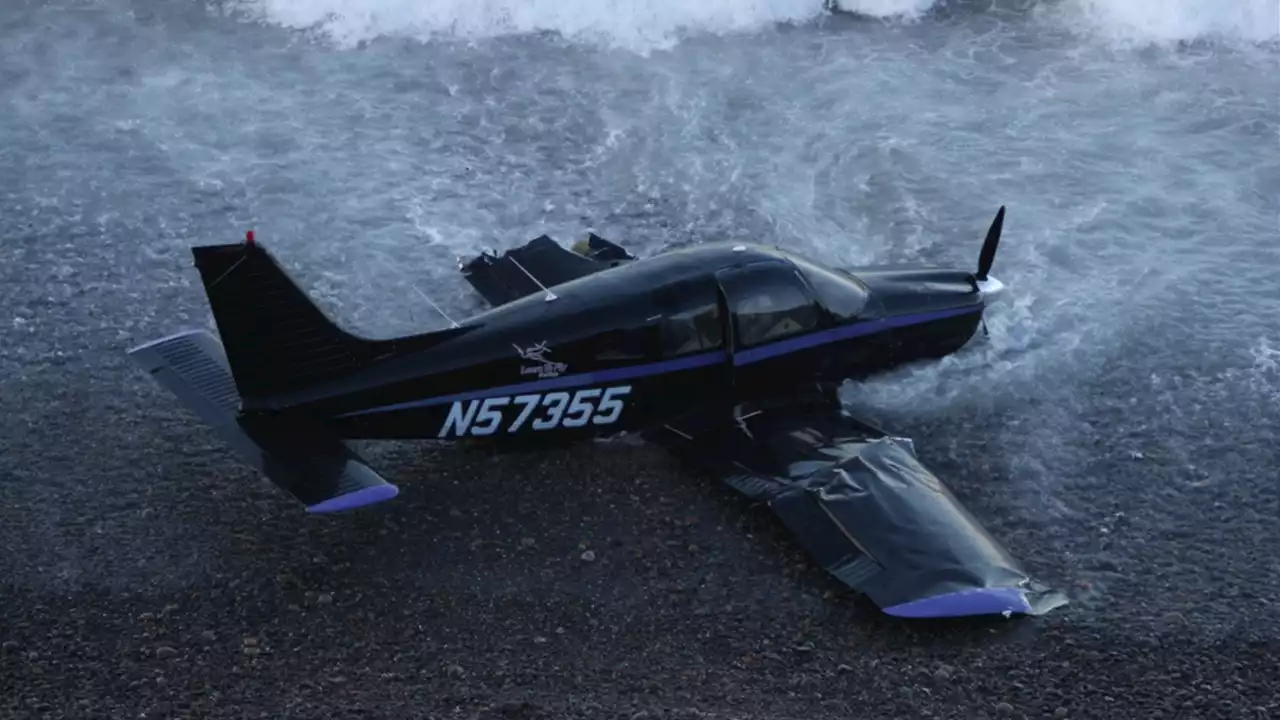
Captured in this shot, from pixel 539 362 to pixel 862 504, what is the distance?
117 inches

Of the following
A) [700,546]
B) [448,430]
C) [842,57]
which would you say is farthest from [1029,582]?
[842,57]

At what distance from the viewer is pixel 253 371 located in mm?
11289

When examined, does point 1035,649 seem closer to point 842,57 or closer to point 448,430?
point 448,430

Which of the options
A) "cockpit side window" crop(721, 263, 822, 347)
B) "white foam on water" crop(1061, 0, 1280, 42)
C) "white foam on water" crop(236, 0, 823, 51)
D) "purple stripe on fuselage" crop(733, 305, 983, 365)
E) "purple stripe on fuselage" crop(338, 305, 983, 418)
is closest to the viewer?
"purple stripe on fuselage" crop(338, 305, 983, 418)

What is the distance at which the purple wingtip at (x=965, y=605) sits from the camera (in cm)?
1043

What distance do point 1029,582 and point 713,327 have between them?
3513 mm

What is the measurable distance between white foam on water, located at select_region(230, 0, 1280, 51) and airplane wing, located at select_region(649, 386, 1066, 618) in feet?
36.3

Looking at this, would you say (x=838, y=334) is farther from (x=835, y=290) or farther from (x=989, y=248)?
(x=989, y=248)

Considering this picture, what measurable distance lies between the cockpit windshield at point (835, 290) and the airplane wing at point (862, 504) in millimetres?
775

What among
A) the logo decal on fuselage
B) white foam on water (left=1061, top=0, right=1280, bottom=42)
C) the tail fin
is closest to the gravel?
the logo decal on fuselage

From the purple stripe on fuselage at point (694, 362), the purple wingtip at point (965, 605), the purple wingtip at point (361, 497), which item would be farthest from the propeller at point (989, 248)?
the purple wingtip at point (361, 497)

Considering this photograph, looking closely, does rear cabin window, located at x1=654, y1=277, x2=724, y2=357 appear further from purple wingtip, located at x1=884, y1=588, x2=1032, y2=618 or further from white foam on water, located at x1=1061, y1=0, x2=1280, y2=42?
white foam on water, located at x1=1061, y1=0, x2=1280, y2=42

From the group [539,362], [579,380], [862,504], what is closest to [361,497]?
[539,362]

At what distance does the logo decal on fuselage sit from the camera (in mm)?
11945
